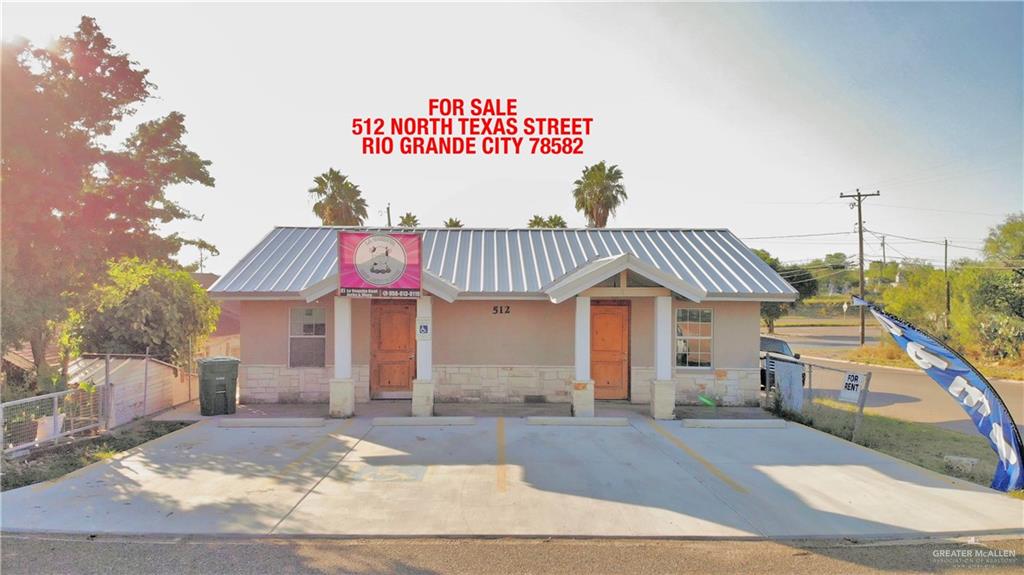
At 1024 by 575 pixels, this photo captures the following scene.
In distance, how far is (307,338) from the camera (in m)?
13.1

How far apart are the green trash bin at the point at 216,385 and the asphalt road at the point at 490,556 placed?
582 centimetres

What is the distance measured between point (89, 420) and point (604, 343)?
11.1m

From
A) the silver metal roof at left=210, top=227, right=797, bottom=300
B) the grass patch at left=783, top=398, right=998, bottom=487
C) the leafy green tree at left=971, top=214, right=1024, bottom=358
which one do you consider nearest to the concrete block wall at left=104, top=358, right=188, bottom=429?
the silver metal roof at left=210, top=227, right=797, bottom=300

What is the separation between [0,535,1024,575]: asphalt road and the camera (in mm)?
5230

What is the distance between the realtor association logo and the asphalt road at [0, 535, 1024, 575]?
245 inches

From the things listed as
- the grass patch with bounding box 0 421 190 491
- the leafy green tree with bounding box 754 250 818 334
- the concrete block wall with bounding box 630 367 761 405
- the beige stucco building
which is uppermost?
the leafy green tree with bounding box 754 250 818 334

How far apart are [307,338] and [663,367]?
28.4 feet

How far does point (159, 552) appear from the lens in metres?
5.53

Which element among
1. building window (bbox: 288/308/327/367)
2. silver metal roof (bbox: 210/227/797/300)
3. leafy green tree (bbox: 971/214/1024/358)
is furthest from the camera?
leafy green tree (bbox: 971/214/1024/358)

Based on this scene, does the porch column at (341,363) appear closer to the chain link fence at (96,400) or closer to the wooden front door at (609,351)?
the chain link fence at (96,400)

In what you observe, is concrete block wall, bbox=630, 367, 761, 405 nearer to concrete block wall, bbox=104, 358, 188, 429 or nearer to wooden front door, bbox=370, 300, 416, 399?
wooden front door, bbox=370, 300, 416, 399

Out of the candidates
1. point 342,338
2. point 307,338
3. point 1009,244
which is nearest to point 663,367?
point 342,338

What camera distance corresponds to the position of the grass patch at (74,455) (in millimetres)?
7613

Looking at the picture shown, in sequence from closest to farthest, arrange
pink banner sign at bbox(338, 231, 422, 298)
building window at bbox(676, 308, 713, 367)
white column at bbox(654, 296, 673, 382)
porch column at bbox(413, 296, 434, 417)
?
pink banner sign at bbox(338, 231, 422, 298) → porch column at bbox(413, 296, 434, 417) → white column at bbox(654, 296, 673, 382) → building window at bbox(676, 308, 713, 367)
